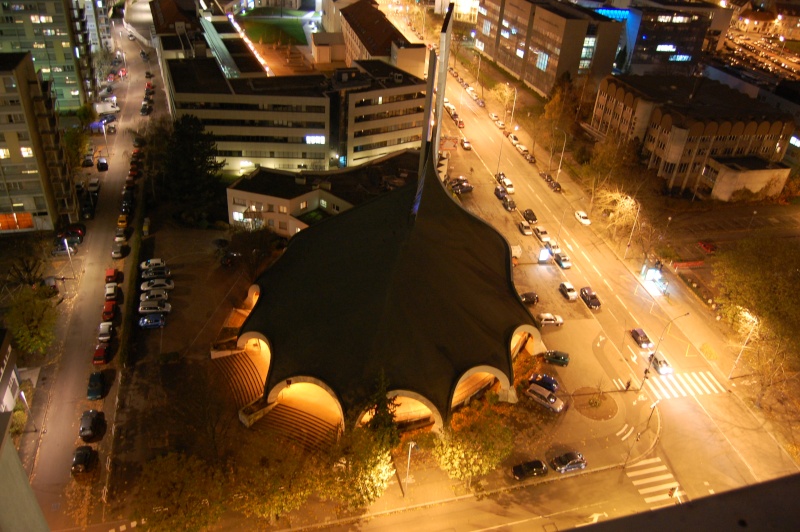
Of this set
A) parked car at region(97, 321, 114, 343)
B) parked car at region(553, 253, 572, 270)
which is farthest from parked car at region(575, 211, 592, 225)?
parked car at region(97, 321, 114, 343)

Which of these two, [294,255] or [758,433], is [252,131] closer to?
[294,255]

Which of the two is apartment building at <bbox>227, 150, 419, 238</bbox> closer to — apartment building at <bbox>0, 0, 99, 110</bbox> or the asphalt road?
the asphalt road

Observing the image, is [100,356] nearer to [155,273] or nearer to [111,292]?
[111,292]

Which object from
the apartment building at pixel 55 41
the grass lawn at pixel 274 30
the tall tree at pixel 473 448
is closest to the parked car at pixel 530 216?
the tall tree at pixel 473 448

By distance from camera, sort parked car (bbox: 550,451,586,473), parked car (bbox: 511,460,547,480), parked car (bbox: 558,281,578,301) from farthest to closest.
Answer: parked car (bbox: 558,281,578,301) < parked car (bbox: 550,451,586,473) < parked car (bbox: 511,460,547,480)

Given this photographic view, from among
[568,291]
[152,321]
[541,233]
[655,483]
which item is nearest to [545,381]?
[655,483]

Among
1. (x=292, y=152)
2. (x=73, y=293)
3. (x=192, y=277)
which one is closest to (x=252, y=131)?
(x=292, y=152)
